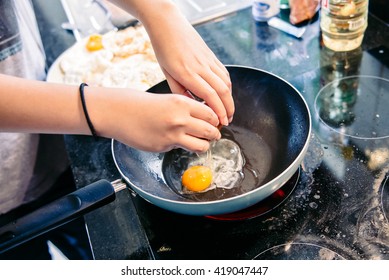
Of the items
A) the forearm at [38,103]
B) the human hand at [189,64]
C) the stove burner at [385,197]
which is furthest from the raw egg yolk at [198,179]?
the stove burner at [385,197]

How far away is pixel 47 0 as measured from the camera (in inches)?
69.7

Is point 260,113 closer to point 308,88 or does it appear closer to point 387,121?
point 308,88

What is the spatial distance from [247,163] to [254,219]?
0.49 ft

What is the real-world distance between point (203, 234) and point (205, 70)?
34 centimetres

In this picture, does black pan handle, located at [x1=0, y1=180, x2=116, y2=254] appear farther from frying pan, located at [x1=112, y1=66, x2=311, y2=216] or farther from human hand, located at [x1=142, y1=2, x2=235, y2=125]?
human hand, located at [x1=142, y1=2, x2=235, y2=125]

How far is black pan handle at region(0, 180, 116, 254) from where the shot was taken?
2.43 feet

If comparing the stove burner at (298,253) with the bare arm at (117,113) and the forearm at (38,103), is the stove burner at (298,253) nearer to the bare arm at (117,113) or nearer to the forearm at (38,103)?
the bare arm at (117,113)

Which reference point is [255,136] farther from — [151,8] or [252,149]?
[151,8]

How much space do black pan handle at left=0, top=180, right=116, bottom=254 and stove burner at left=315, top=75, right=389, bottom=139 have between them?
59cm

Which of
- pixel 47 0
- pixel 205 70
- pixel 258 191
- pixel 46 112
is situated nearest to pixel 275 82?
pixel 205 70

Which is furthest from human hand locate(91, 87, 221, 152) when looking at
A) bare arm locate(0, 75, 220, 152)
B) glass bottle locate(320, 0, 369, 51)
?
glass bottle locate(320, 0, 369, 51)

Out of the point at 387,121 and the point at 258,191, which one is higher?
the point at 258,191

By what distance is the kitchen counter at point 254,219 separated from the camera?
81 centimetres

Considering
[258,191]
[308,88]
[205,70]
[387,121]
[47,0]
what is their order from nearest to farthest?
[258,191], [205,70], [387,121], [308,88], [47,0]
